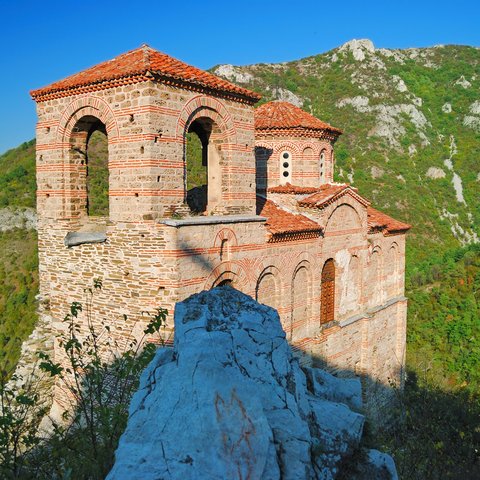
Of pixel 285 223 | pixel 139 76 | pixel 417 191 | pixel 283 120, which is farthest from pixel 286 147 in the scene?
pixel 417 191

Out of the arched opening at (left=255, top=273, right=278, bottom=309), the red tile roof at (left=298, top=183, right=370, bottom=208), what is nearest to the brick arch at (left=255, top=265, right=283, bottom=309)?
the arched opening at (left=255, top=273, right=278, bottom=309)

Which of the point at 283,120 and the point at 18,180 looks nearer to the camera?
the point at 283,120

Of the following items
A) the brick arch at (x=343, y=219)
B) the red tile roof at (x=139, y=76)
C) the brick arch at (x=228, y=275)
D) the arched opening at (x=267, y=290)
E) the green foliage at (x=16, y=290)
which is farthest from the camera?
the green foliage at (x=16, y=290)

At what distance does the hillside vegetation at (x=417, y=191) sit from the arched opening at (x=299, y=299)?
10.9ft

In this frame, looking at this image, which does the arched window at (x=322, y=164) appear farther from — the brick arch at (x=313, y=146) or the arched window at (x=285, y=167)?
the arched window at (x=285, y=167)

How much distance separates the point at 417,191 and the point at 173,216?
37296mm

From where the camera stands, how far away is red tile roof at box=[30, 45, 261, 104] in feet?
28.1

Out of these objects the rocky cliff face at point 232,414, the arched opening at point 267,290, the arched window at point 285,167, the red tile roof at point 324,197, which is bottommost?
the arched opening at point 267,290

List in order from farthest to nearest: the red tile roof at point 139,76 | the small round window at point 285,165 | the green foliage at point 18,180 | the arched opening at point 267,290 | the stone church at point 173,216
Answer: the green foliage at point 18,180 → the small round window at point 285,165 → the arched opening at point 267,290 → the stone church at point 173,216 → the red tile roof at point 139,76

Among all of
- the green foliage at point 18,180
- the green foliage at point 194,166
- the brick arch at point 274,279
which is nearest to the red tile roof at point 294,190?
the brick arch at point 274,279

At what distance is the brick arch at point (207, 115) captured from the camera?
9141mm

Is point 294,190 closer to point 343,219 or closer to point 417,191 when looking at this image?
point 343,219

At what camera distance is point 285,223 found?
1166 cm

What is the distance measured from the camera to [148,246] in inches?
345
